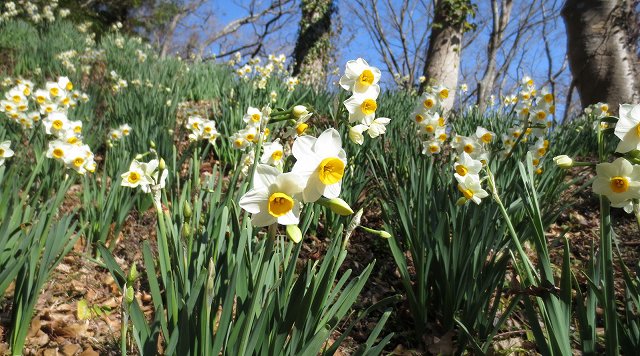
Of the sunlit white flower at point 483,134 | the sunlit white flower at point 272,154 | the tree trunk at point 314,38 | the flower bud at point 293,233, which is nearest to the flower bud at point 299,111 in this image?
the sunlit white flower at point 272,154

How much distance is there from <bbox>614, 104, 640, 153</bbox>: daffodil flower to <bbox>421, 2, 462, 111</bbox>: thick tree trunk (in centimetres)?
564

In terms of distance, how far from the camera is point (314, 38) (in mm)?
10859

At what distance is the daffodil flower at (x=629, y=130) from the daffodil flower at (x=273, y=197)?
773 millimetres

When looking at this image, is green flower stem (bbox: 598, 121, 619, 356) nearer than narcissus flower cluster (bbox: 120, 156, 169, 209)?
Yes

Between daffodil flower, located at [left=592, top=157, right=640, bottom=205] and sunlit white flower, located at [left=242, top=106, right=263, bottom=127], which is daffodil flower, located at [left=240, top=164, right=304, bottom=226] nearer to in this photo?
daffodil flower, located at [left=592, top=157, right=640, bottom=205]

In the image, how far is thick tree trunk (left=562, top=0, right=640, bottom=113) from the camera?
169 inches

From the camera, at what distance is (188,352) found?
2.93ft

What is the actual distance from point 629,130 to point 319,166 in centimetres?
76

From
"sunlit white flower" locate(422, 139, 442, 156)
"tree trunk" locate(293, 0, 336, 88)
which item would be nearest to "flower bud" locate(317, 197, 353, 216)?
"sunlit white flower" locate(422, 139, 442, 156)

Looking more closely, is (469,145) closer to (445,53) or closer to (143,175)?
(143,175)

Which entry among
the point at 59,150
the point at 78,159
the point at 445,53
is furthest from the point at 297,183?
the point at 445,53

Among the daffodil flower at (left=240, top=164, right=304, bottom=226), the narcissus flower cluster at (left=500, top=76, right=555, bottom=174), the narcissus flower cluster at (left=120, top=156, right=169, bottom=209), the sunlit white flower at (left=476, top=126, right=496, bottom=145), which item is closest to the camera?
the daffodil flower at (left=240, top=164, right=304, bottom=226)

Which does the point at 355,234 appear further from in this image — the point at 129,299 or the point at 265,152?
the point at 129,299

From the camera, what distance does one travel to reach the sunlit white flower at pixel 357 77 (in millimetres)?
1233
